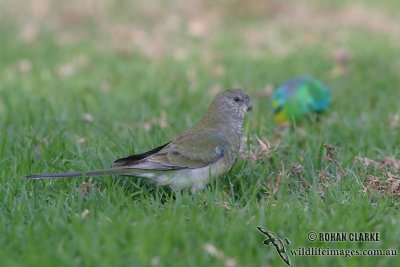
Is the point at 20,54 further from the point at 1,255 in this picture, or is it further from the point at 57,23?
the point at 1,255

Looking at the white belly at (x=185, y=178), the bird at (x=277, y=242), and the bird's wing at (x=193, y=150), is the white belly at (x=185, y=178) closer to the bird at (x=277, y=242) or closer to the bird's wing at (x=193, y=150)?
the bird's wing at (x=193, y=150)

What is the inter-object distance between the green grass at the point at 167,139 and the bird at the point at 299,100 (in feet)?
0.52

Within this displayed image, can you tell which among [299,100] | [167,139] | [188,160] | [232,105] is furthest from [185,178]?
[299,100]

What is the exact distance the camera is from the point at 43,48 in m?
9.25

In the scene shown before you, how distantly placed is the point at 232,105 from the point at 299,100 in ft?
4.60

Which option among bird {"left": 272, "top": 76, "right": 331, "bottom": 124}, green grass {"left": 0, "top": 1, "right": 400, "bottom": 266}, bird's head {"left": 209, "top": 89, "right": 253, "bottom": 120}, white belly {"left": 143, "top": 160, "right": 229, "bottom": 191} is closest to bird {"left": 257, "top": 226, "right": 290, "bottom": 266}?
green grass {"left": 0, "top": 1, "right": 400, "bottom": 266}

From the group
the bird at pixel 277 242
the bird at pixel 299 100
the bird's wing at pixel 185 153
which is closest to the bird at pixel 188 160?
the bird's wing at pixel 185 153

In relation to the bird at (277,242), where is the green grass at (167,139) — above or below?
above

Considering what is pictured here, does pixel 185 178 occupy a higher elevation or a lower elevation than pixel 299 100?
lower

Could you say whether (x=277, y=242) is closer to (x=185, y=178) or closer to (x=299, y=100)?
(x=185, y=178)

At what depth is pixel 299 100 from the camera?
6246mm

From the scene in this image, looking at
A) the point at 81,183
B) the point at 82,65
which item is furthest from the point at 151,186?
the point at 82,65

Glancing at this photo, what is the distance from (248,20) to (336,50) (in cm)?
286

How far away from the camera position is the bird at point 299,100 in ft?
20.5
